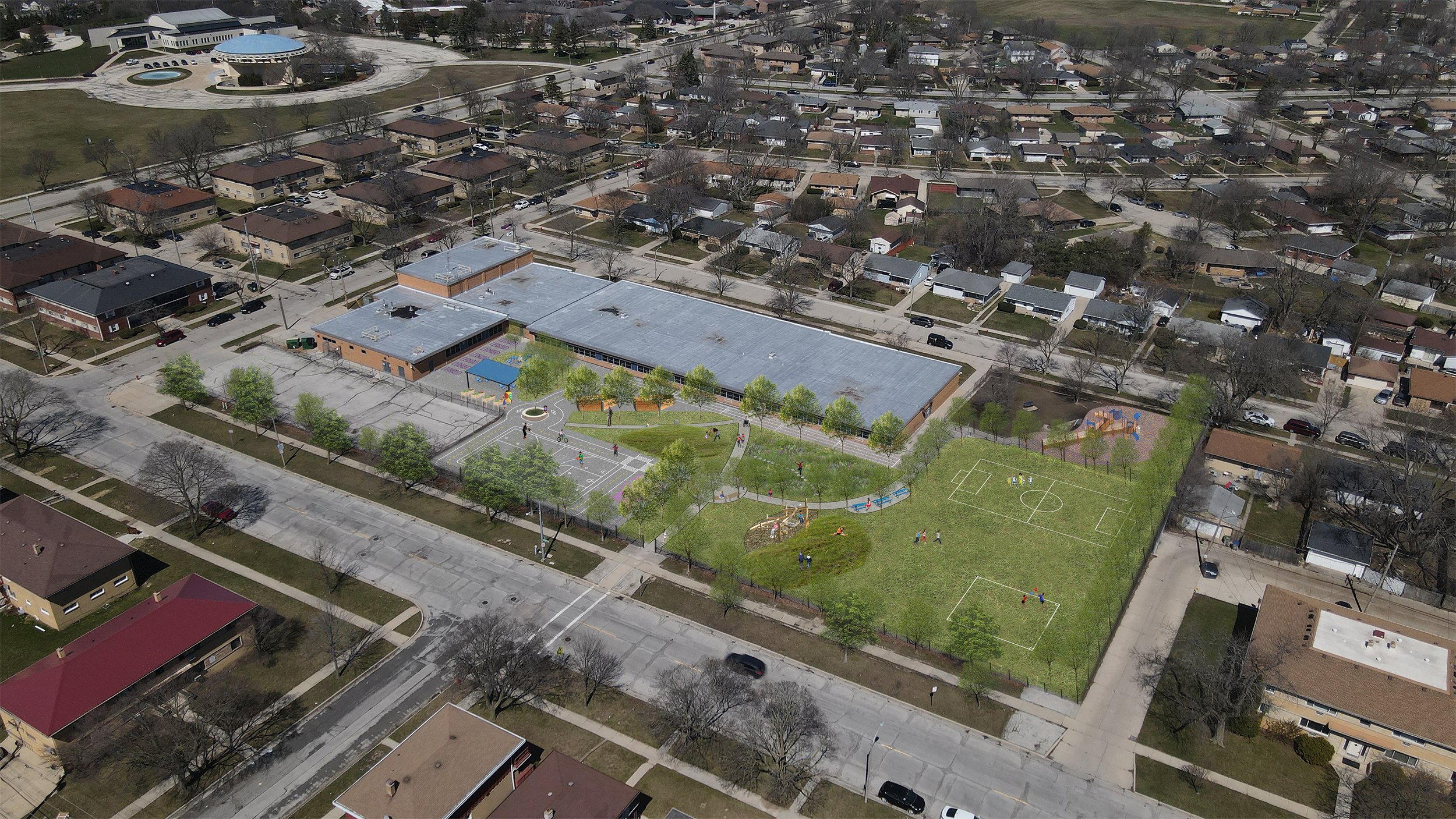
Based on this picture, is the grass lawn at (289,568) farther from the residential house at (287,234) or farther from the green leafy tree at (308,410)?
the residential house at (287,234)

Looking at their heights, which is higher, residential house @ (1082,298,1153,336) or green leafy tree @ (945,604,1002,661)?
green leafy tree @ (945,604,1002,661)

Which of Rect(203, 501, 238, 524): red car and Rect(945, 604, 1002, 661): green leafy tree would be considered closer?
Rect(945, 604, 1002, 661): green leafy tree

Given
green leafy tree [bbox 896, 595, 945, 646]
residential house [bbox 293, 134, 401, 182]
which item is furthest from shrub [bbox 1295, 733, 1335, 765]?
residential house [bbox 293, 134, 401, 182]

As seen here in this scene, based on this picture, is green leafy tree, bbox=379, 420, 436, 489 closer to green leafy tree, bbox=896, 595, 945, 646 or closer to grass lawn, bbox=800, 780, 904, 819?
green leafy tree, bbox=896, 595, 945, 646

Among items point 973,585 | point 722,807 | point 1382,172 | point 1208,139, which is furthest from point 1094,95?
point 722,807

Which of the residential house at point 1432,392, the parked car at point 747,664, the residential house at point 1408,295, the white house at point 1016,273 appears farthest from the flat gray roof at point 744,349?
the residential house at point 1408,295

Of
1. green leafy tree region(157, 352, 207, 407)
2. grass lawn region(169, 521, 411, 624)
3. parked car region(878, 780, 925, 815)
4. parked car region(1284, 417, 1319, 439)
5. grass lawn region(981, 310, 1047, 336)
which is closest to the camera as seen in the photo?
parked car region(878, 780, 925, 815)
